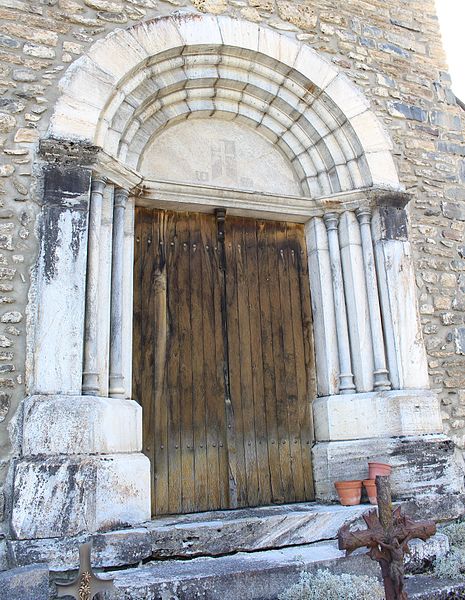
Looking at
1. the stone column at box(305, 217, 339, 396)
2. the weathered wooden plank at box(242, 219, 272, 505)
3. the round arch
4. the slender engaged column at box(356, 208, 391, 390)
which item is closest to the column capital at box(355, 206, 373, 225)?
the slender engaged column at box(356, 208, 391, 390)

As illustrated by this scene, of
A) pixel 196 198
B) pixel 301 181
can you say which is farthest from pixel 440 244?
pixel 196 198

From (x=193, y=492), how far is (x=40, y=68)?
8.96 ft

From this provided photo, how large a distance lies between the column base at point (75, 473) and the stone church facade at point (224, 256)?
10 millimetres

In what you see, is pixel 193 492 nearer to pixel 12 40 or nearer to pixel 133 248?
pixel 133 248

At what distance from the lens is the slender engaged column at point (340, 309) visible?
3836 mm

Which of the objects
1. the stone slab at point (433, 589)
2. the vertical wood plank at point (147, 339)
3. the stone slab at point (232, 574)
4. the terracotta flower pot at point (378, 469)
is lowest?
the stone slab at point (433, 589)

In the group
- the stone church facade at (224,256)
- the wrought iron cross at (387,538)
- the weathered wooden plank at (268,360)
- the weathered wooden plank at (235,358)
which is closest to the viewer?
the wrought iron cross at (387,538)

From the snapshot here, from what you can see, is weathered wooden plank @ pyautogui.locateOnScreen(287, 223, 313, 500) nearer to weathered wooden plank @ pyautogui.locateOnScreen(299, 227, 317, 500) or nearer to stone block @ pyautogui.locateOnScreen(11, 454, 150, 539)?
weathered wooden plank @ pyautogui.locateOnScreen(299, 227, 317, 500)

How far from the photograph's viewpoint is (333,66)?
13.6 ft

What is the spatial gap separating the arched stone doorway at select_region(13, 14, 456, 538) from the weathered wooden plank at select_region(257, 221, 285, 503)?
0.27 m

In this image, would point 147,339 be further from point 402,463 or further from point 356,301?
point 402,463

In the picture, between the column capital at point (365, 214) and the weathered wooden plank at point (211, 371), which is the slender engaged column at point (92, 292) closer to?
the weathered wooden plank at point (211, 371)

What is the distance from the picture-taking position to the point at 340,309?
3.97 meters

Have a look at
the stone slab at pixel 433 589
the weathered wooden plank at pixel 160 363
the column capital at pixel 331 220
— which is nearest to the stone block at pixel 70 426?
the weathered wooden plank at pixel 160 363
